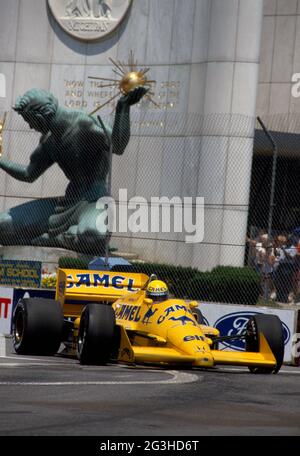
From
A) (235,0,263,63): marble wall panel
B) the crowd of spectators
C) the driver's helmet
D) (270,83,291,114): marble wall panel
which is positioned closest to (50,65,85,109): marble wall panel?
(235,0,263,63): marble wall panel

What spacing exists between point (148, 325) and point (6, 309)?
614 centimetres

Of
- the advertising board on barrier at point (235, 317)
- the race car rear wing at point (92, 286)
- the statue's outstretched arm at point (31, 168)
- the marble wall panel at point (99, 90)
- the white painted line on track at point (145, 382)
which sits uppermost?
the marble wall panel at point (99, 90)

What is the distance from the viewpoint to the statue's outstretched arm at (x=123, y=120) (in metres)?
26.4

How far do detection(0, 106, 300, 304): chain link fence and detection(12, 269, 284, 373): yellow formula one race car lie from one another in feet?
17.3

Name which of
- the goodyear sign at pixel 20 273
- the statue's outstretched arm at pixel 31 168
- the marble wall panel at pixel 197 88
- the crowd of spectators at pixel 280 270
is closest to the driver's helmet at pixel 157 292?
the crowd of spectators at pixel 280 270

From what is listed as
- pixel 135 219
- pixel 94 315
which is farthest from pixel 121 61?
pixel 94 315

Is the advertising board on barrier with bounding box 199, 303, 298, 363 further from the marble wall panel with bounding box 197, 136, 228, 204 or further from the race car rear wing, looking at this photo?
the marble wall panel with bounding box 197, 136, 228, 204

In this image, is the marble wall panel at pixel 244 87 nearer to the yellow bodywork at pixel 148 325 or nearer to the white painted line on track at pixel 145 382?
the yellow bodywork at pixel 148 325

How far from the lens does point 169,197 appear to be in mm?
26094

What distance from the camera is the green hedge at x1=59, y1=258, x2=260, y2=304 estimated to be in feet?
67.9

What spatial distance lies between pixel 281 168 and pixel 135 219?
3011 millimetres

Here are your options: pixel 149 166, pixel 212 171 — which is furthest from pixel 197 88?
pixel 212 171

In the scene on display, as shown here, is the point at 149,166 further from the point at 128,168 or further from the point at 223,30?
the point at 223,30

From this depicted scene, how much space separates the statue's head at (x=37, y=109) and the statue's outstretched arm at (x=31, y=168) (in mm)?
817
